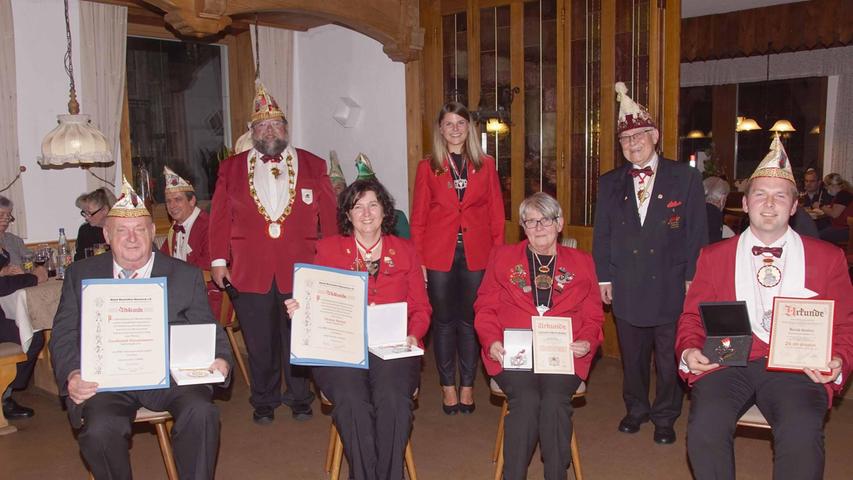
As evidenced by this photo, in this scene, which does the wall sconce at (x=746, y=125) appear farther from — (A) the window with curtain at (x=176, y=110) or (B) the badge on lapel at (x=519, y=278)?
(B) the badge on lapel at (x=519, y=278)

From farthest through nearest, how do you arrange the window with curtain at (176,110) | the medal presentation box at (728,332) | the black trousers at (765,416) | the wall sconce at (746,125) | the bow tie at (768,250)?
the wall sconce at (746,125), the window with curtain at (176,110), the bow tie at (768,250), the medal presentation box at (728,332), the black trousers at (765,416)

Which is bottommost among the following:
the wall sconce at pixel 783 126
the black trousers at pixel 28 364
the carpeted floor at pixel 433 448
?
the carpeted floor at pixel 433 448

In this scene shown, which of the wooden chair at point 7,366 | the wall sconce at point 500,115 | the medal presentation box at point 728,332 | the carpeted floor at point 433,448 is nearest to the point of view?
the medal presentation box at point 728,332

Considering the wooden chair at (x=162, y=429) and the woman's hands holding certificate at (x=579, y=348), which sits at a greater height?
the woman's hands holding certificate at (x=579, y=348)

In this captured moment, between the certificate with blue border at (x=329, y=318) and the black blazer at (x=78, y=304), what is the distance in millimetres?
316

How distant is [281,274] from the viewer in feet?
13.5

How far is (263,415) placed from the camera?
4.31 meters

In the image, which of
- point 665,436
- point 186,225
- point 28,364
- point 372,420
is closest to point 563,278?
point 372,420

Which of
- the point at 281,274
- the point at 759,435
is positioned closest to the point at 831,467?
the point at 759,435

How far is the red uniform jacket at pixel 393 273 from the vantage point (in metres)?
3.48

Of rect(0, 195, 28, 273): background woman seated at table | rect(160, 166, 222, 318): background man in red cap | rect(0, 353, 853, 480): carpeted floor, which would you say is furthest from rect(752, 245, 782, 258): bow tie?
rect(0, 195, 28, 273): background woman seated at table

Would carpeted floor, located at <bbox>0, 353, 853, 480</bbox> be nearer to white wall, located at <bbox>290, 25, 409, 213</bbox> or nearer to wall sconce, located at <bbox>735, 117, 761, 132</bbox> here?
white wall, located at <bbox>290, 25, 409, 213</bbox>

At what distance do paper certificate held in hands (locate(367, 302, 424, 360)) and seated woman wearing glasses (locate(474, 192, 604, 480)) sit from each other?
352mm

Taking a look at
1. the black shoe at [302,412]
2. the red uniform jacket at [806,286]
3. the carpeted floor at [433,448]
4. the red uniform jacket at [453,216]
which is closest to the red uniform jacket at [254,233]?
the red uniform jacket at [453,216]
